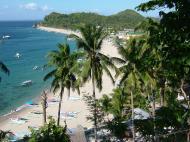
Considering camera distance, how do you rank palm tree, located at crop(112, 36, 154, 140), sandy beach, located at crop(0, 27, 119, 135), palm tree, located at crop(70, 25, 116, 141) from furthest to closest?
sandy beach, located at crop(0, 27, 119, 135)
palm tree, located at crop(112, 36, 154, 140)
palm tree, located at crop(70, 25, 116, 141)

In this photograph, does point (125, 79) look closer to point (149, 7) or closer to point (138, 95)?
point (138, 95)

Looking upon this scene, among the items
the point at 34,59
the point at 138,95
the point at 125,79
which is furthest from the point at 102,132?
the point at 34,59

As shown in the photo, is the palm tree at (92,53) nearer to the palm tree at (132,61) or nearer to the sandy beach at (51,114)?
the palm tree at (132,61)

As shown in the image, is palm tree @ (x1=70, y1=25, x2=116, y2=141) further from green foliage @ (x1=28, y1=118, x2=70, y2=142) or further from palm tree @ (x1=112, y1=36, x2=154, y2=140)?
green foliage @ (x1=28, y1=118, x2=70, y2=142)

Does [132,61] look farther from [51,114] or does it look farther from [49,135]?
[51,114]

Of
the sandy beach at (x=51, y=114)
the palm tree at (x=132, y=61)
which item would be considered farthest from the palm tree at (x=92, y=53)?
the sandy beach at (x=51, y=114)

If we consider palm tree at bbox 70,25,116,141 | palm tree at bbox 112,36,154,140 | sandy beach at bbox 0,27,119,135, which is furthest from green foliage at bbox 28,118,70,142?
sandy beach at bbox 0,27,119,135

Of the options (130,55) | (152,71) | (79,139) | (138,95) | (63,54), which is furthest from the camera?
(138,95)

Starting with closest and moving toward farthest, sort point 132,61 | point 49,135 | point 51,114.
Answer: point 49,135
point 132,61
point 51,114

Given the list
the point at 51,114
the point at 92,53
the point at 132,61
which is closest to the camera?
the point at 92,53

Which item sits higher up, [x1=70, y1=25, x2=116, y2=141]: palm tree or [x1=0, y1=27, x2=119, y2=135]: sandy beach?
[x1=70, y1=25, x2=116, y2=141]: palm tree

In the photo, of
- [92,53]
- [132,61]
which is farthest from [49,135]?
[132,61]
